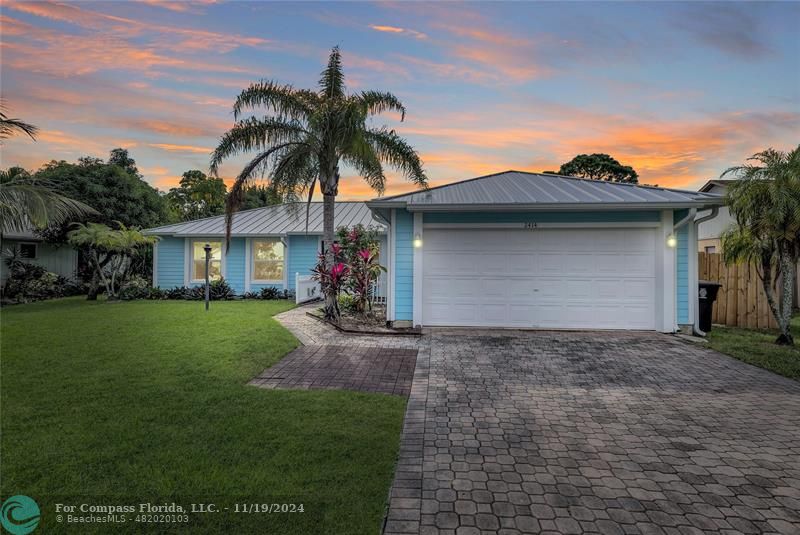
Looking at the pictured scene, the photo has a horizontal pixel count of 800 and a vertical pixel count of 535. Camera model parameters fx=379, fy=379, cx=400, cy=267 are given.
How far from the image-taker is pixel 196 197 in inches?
1399

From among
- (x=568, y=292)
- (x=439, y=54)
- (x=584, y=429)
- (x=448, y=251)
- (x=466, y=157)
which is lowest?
(x=584, y=429)

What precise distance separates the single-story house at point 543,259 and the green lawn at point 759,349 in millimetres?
871

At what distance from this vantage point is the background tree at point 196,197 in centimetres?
3512

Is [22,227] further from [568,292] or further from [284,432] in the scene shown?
[568,292]

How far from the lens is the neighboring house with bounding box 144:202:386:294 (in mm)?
14836

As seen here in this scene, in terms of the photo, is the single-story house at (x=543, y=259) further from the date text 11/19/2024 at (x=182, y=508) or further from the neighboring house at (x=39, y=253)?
the neighboring house at (x=39, y=253)

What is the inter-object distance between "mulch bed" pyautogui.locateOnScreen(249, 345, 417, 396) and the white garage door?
243 centimetres

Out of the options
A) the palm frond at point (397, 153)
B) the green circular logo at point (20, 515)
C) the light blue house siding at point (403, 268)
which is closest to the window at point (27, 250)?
the palm frond at point (397, 153)

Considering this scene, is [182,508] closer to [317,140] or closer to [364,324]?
[364,324]

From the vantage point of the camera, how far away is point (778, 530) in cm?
215

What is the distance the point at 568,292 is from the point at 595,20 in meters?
5.94

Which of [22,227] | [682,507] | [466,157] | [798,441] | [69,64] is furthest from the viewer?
[466,157]

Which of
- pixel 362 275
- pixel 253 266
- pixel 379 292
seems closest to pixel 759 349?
pixel 362 275

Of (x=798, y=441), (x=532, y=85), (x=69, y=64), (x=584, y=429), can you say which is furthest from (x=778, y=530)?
(x=69, y=64)
